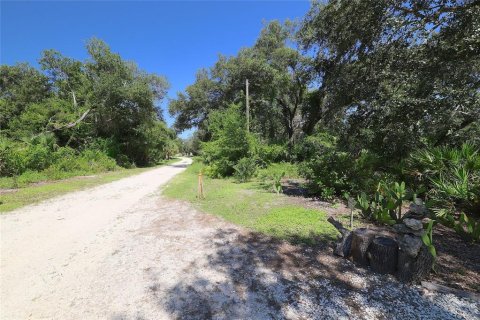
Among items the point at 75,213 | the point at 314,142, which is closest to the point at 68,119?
the point at 75,213

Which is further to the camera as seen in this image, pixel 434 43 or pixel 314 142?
pixel 314 142

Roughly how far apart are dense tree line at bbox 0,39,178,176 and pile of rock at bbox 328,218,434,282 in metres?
15.4

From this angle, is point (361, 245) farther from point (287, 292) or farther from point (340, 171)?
point (340, 171)

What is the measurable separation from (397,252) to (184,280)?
113 inches

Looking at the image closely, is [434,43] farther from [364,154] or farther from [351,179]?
[351,179]

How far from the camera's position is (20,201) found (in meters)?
7.38

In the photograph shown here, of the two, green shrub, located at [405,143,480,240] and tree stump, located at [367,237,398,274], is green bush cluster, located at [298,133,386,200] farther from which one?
tree stump, located at [367,237,398,274]

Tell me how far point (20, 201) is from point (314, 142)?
940 centimetres

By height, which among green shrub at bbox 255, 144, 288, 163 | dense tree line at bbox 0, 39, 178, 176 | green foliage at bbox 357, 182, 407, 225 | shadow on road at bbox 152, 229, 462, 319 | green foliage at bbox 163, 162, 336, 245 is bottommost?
shadow on road at bbox 152, 229, 462, 319

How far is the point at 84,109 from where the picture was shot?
60.2 feet

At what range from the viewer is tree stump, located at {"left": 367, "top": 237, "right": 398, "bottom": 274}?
3287mm

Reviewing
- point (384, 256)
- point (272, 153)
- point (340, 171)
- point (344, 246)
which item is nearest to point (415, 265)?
point (384, 256)

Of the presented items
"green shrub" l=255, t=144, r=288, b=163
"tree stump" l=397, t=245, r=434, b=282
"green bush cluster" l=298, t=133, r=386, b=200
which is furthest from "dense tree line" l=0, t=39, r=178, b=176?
"tree stump" l=397, t=245, r=434, b=282

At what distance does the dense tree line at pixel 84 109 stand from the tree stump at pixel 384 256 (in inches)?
616
